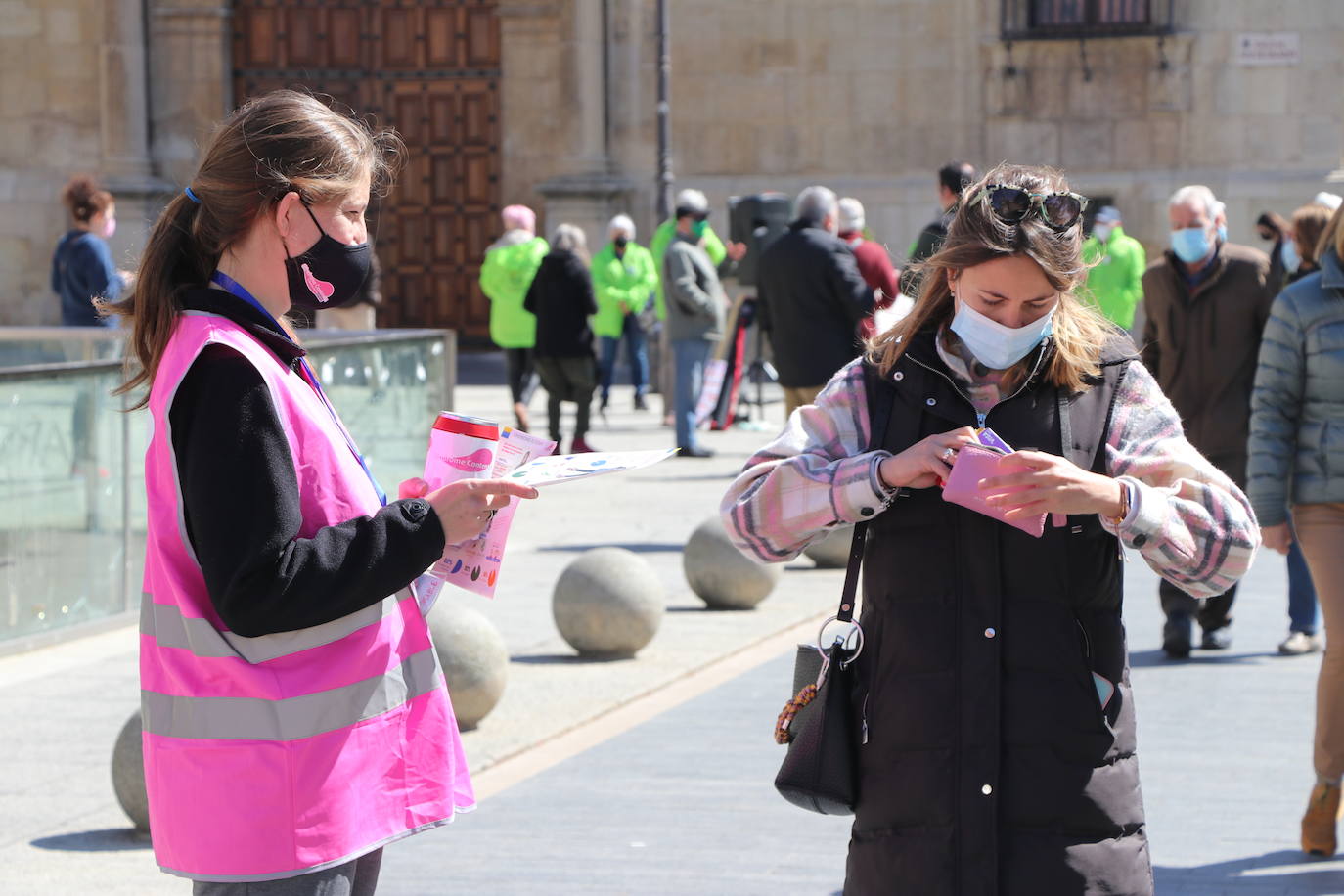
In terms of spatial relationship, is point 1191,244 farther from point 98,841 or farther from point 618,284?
point 618,284

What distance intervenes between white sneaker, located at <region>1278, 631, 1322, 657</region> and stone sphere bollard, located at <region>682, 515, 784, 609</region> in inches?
95.6

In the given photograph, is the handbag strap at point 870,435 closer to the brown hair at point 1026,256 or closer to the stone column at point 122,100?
the brown hair at point 1026,256

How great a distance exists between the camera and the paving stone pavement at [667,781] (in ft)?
18.9

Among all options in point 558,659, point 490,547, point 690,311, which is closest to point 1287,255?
point 690,311

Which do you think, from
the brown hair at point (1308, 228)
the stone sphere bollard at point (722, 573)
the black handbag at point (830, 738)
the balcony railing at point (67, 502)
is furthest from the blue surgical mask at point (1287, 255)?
the black handbag at point (830, 738)

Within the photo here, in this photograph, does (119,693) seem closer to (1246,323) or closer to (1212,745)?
(1212,745)

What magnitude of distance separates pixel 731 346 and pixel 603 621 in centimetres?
840

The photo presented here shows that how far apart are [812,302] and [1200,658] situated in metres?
3.90

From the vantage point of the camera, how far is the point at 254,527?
2988 mm

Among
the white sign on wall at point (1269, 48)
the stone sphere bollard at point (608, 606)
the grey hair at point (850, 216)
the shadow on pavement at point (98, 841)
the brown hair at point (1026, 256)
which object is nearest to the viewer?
the brown hair at point (1026, 256)

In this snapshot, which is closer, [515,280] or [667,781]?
[667,781]

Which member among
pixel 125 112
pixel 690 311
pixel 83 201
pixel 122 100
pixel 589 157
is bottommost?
pixel 690 311

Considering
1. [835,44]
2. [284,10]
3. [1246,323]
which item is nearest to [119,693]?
[1246,323]

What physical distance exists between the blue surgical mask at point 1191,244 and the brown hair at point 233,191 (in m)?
6.21
